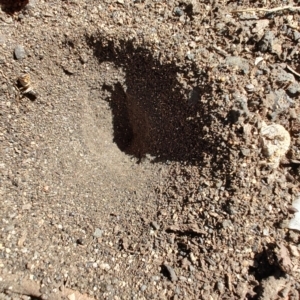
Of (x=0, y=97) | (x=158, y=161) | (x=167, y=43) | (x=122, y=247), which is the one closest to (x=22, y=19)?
(x=0, y=97)

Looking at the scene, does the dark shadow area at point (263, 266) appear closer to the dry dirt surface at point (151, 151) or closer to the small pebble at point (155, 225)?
the dry dirt surface at point (151, 151)

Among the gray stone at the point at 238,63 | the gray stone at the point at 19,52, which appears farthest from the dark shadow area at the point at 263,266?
the gray stone at the point at 19,52

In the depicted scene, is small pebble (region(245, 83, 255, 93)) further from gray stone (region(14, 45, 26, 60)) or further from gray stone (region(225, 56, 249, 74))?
gray stone (region(14, 45, 26, 60))

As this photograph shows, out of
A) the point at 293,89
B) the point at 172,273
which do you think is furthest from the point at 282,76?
the point at 172,273

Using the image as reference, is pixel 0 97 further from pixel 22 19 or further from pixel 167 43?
pixel 167 43

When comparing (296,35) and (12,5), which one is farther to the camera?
(12,5)

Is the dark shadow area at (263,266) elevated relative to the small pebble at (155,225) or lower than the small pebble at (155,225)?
elevated

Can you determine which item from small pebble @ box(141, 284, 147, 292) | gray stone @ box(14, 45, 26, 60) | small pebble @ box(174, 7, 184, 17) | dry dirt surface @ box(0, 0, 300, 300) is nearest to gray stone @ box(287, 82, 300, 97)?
dry dirt surface @ box(0, 0, 300, 300)

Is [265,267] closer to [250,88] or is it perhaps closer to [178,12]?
[250,88]
